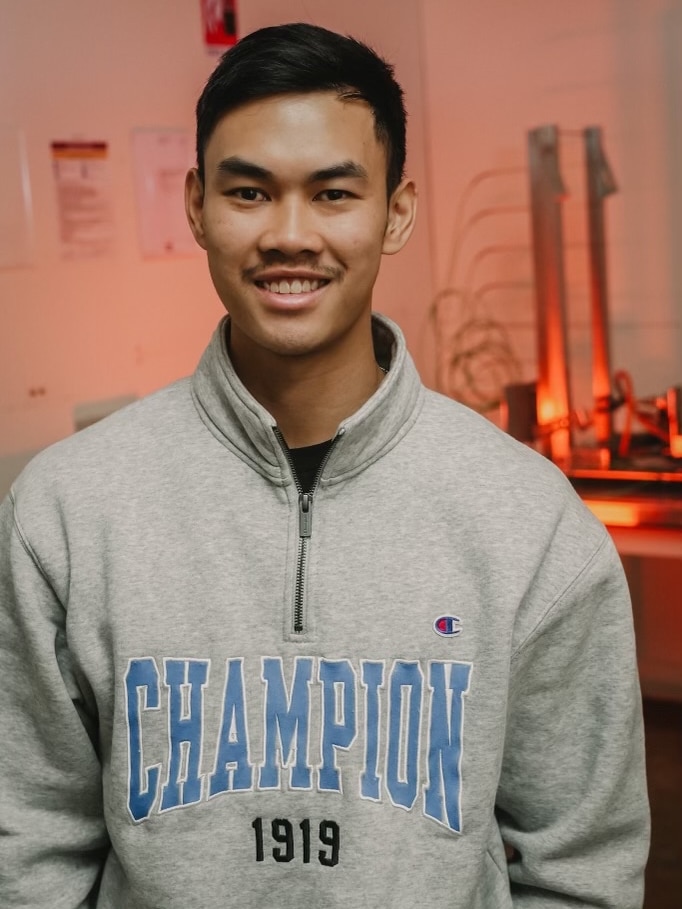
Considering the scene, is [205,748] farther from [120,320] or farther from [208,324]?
[208,324]

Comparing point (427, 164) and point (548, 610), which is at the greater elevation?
point (427, 164)

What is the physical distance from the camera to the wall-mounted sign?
2566 mm

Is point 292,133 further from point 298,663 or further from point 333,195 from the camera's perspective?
point 298,663

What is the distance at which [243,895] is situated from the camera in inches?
42.3

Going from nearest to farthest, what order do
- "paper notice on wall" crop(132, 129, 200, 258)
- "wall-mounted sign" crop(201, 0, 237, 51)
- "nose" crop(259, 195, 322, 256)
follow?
"nose" crop(259, 195, 322, 256)
"paper notice on wall" crop(132, 129, 200, 258)
"wall-mounted sign" crop(201, 0, 237, 51)

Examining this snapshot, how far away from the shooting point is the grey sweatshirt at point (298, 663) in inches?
42.3

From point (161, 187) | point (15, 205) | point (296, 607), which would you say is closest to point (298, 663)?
point (296, 607)

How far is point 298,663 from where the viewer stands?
1.08m

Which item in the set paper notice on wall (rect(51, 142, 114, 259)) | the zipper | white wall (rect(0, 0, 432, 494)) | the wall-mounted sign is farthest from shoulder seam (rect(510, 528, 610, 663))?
the wall-mounted sign

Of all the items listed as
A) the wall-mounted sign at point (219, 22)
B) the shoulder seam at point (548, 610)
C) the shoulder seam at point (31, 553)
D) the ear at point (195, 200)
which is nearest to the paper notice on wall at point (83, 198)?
the wall-mounted sign at point (219, 22)

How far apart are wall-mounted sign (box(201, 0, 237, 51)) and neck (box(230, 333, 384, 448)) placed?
5.28 ft

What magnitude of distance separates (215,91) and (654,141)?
2137 mm

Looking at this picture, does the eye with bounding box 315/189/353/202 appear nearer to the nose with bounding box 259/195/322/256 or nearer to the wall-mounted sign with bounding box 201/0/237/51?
the nose with bounding box 259/195/322/256

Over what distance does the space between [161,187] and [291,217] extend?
4.72ft
